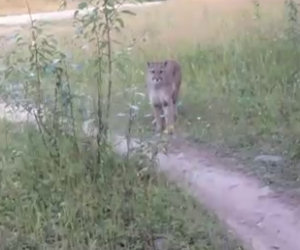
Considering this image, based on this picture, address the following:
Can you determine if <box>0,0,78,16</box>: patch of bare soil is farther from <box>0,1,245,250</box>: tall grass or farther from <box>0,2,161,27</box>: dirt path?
<box>0,1,245,250</box>: tall grass


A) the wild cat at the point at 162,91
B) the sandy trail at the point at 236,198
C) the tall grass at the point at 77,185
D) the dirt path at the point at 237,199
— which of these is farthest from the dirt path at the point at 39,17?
the tall grass at the point at 77,185

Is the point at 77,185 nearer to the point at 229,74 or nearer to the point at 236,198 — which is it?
the point at 236,198

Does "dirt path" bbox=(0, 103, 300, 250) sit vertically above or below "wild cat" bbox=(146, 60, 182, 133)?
below

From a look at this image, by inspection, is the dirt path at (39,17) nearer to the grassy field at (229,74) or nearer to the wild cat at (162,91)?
the grassy field at (229,74)

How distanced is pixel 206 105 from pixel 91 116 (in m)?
4.02

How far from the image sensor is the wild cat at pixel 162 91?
11.4 m

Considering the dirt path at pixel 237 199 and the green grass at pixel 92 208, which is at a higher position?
the green grass at pixel 92 208

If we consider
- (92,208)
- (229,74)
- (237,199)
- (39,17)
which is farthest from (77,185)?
(39,17)

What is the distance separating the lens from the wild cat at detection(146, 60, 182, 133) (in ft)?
37.5

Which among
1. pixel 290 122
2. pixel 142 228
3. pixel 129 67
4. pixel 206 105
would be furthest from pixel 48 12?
pixel 142 228

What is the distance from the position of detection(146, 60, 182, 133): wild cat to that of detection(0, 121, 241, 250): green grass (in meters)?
3.32

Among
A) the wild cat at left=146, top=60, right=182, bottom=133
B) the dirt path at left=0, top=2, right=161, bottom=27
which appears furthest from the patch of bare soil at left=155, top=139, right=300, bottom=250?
the dirt path at left=0, top=2, right=161, bottom=27

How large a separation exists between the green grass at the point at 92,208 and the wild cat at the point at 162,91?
332cm

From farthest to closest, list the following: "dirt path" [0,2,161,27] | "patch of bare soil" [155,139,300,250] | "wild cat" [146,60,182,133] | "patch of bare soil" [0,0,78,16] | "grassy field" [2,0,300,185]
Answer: "patch of bare soil" [0,0,78,16], "dirt path" [0,2,161,27], "wild cat" [146,60,182,133], "grassy field" [2,0,300,185], "patch of bare soil" [155,139,300,250]
